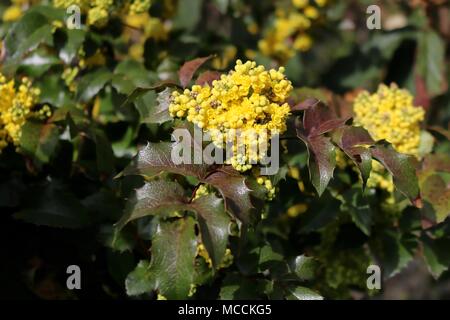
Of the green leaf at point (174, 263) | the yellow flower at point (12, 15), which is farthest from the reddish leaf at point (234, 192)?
the yellow flower at point (12, 15)

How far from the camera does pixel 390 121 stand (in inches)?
68.8

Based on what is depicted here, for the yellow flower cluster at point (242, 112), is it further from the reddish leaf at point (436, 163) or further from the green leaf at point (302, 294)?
the reddish leaf at point (436, 163)

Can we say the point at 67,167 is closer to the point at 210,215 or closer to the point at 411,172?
→ the point at 210,215

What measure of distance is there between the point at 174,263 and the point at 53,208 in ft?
1.56

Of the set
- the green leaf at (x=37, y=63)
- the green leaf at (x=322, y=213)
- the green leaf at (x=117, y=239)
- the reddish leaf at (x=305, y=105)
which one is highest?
the green leaf at (x=37, y=63)

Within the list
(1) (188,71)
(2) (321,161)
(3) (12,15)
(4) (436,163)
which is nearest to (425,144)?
(4) (436,163)

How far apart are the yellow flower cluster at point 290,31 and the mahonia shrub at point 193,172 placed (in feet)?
0.90

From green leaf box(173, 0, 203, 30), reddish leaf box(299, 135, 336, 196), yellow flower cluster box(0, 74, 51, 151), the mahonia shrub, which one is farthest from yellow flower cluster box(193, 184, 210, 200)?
green leaf box(173, 0, 203, 30)

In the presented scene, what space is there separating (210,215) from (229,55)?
113cm

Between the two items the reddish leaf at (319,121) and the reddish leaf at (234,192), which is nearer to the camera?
the reddish leaf at (234,192)

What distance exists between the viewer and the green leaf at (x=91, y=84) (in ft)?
5.76

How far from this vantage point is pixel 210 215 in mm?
1266

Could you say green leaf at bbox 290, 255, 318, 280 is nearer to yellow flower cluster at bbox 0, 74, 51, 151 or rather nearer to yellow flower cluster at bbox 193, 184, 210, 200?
yellow flower cluster at bbox 193, 184, 210, 200
